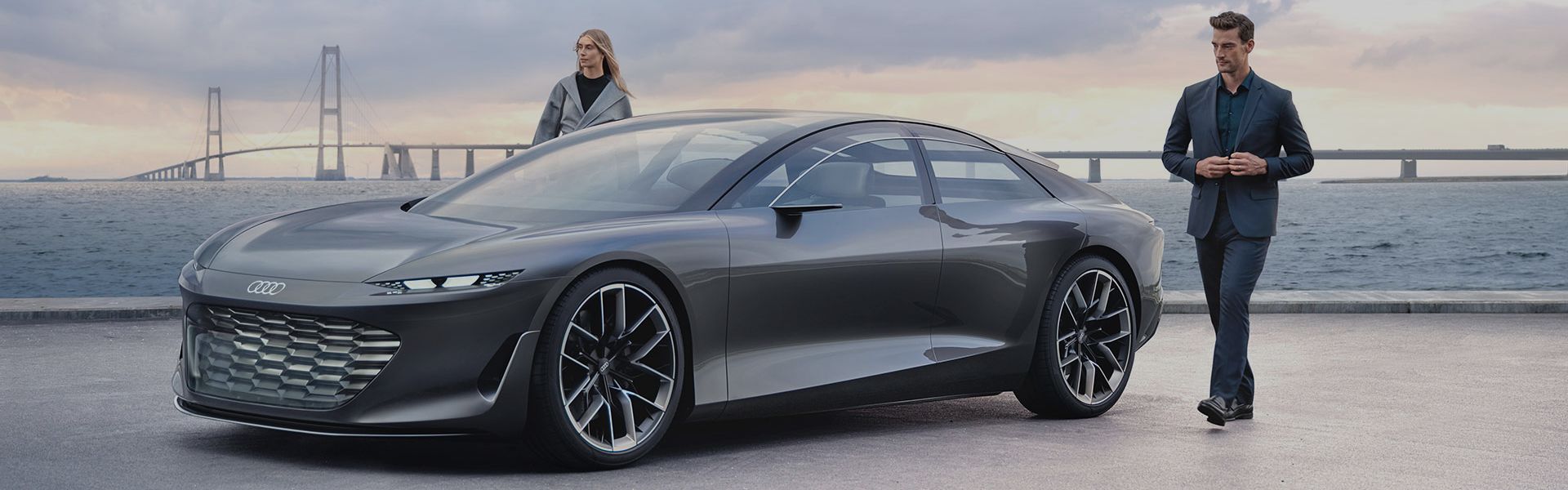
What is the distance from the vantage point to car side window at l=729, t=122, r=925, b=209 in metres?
6.02

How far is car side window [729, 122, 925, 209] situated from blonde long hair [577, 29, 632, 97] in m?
2.48

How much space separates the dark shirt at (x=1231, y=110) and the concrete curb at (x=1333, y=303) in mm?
5473

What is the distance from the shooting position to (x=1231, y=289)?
682cm

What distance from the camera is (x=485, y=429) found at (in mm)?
5172

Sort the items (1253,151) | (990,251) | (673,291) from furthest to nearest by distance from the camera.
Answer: (1253,151)
(990,251)
(673,291)

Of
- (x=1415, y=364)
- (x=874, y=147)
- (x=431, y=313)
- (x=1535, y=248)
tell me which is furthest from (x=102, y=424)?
(x=1535, y=248)

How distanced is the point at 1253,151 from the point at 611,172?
102 inches

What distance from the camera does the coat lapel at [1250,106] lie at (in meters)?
6.73

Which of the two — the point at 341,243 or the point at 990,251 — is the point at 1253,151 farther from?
the point at 341,243

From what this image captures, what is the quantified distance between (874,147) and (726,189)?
0.86 m

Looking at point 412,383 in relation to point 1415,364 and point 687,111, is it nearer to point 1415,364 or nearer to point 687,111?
point 687,111

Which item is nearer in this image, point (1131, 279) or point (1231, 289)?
point (1231, 289)

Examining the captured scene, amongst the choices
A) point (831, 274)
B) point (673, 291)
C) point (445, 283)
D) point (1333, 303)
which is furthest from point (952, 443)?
point (1333, 303)

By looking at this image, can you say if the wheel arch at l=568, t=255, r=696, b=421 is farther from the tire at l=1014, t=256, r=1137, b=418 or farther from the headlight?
the tire at l=1014, t=256, r=1137, b=418
